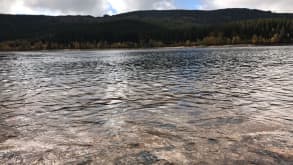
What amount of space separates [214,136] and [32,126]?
30.6 feet

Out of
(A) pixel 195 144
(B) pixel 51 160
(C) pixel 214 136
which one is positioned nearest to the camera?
(B) pixel 51 160

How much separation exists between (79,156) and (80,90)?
18.7m

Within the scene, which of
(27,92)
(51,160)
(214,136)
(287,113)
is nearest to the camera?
(51,160)

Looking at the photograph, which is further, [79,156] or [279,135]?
[279,135]

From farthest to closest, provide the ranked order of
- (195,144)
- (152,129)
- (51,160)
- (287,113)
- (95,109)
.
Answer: (95,109)
(287,113)
(152,129)
(195,144)
(51,160)

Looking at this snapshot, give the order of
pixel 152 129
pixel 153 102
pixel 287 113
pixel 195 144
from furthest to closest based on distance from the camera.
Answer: pixel 153 102
pixel 287 113
pixel 152 129
pixel 195 144

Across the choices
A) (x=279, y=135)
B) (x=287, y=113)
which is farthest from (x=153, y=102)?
(x=279, y=135)

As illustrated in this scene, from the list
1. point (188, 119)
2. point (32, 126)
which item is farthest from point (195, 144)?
point (32, 126)

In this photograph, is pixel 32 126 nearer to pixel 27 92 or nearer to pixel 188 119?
pixel 188 119

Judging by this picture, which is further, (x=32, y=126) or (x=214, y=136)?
(x=32, y=126)

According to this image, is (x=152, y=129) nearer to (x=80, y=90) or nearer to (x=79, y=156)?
(x=79, y=156)

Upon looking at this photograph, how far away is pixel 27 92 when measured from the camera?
29000mm

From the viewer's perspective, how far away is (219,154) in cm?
1151

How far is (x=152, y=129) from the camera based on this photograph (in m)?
15.3
